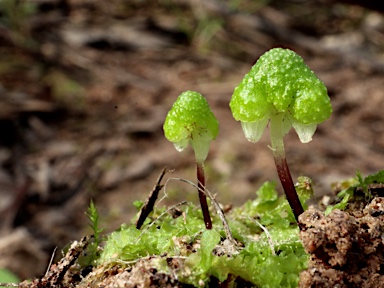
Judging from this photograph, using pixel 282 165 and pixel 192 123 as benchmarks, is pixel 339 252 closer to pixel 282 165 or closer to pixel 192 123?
pixel 282 165

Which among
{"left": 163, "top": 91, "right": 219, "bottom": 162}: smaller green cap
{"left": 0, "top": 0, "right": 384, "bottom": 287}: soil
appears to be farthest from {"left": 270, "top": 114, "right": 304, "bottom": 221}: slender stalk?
{"left": 0, "top": 0, "right": 384, "bottom": 287}: soil

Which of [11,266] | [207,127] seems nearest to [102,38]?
[11,266]

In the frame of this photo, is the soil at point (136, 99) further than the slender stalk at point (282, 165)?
Yes

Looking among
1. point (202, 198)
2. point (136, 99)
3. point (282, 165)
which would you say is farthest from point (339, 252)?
point (136, 99)

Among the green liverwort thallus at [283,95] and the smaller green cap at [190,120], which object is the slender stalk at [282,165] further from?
the smaller green cap at [190,120]

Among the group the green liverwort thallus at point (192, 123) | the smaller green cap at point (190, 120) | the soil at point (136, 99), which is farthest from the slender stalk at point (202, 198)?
the soil at point (136, 99)

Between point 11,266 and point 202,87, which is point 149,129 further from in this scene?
point 11,266
